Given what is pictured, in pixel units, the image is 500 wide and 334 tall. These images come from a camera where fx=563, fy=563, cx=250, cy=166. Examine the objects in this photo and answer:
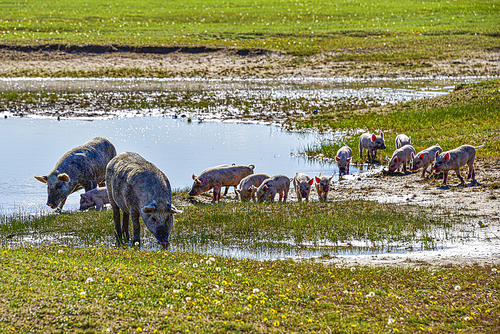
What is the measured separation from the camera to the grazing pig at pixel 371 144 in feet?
77.3

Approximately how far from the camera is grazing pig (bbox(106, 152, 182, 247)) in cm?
1185

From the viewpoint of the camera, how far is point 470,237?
13570 millimetres

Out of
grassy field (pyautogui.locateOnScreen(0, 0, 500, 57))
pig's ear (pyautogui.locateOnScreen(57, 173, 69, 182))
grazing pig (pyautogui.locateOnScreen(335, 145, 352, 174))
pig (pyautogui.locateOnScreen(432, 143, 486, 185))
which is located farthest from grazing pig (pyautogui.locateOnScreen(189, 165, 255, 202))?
grassy field (pyautogui.locateOnScreen(0, 0, 500, 57))

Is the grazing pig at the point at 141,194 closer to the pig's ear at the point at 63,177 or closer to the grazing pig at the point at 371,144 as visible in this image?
the pig's ear at the point at 63,177

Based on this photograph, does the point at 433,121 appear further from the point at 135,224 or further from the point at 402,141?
the point at 135,224

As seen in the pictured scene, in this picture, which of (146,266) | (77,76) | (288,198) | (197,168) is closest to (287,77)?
(77,76)

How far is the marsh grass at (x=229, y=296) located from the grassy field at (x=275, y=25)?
50.9 meters

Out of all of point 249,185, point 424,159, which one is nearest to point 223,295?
point 249,185

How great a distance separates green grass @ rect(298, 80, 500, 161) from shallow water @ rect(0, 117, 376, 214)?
7.13ft

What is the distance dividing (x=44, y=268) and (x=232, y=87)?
124 feet

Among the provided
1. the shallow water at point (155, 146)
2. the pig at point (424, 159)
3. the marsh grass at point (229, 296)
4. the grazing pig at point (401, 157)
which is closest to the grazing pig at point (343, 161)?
the shallow water at point (155, 146)

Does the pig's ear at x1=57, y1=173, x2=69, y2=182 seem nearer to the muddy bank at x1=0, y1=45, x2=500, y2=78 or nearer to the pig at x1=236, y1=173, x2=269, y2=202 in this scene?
the pig at x1=236, y1=173, x2=269, y2=202

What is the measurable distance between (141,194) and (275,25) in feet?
258

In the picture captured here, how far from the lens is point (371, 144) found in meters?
23.8
